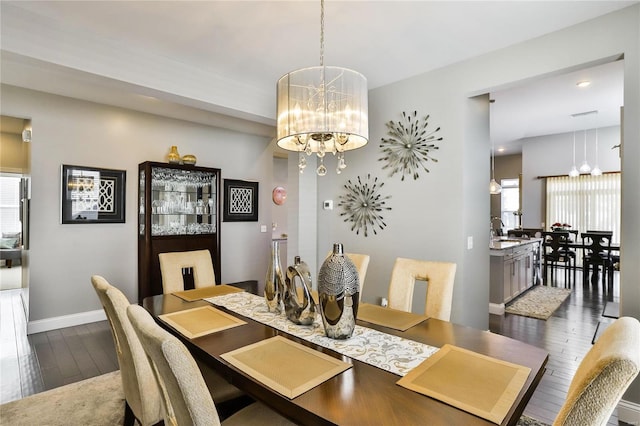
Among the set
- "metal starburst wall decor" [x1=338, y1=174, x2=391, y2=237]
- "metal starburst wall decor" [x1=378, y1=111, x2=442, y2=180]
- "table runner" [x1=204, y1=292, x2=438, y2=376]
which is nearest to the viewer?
"table runner" [x1=204, y1=292, x2=438, y2=376]

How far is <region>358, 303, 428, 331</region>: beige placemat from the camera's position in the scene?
1785 mm

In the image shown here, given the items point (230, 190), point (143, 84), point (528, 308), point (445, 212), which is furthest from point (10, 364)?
point (528, 308)

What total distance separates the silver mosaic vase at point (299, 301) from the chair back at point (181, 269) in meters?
1.30

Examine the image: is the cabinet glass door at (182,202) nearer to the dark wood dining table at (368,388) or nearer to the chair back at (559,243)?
the dark wood dining table at (368,388)

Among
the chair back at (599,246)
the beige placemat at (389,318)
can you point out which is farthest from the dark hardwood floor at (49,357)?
the chair back at (599,246)

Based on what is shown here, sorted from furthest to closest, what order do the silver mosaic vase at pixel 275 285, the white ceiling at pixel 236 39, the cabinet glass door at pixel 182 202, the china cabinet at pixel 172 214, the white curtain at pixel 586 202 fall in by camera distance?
the white curtain at pixel 586 202 < the cabinet glass door at pixel 182 202 < the china cabinet at pixel 172 214 < the white ceiling at pixel 236 39 < the silver mosaic vase at pixel 275 285

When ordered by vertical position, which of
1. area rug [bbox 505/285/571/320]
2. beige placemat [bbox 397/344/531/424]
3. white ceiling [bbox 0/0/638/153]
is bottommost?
area rug [bbox 505/285/571/320]

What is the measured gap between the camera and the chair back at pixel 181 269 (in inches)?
106

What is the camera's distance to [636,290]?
221cm

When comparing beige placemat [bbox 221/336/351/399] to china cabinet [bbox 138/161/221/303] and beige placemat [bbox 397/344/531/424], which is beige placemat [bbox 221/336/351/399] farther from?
china cabinet [bbox 138/161/221/303]

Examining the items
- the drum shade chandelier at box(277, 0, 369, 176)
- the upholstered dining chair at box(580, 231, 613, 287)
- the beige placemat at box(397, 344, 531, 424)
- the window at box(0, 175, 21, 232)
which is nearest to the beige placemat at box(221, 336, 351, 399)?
the beige placemat at box(397, 344, 531, 424)

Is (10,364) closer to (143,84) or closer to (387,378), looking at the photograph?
(143,84)

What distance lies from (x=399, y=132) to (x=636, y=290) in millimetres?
2287

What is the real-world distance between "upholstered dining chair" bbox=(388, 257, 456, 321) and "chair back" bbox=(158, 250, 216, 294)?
1625mm
